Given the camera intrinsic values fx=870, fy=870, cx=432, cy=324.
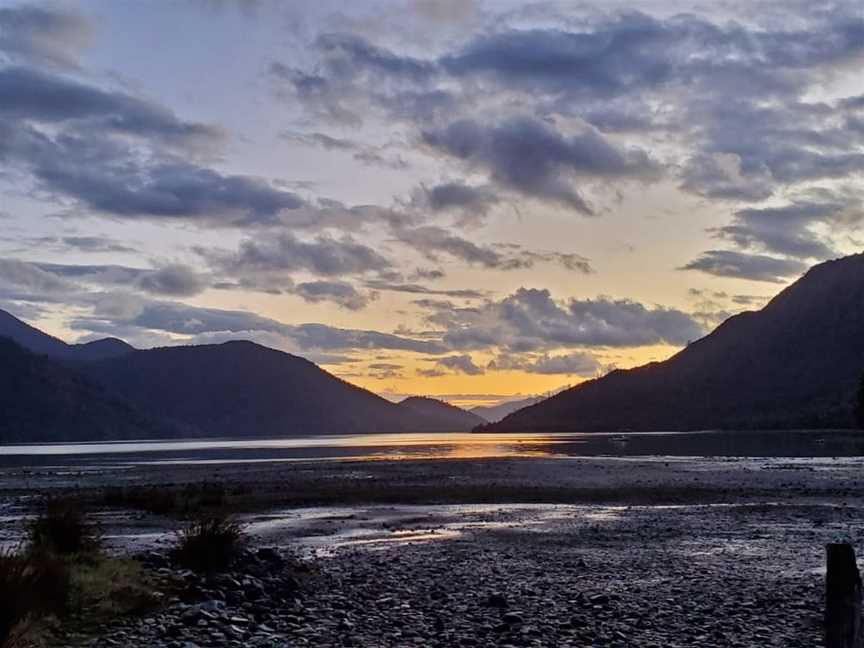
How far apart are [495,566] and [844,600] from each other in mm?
13379

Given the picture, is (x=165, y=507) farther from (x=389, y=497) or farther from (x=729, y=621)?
(x=729, y=621)

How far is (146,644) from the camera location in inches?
505

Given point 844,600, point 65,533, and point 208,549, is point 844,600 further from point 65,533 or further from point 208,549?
point 65,533

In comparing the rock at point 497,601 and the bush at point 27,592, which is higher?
the bush at point 27,592

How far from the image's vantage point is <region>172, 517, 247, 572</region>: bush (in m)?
18.4

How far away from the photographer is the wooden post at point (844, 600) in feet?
31.9

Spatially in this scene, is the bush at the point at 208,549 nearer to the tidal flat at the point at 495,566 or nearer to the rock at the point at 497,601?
the tidal flat at the point at 495,566

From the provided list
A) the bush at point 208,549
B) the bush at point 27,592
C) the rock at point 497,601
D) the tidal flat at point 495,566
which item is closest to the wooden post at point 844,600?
the tidal flat at point 495,566

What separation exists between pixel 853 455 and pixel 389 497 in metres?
61.8

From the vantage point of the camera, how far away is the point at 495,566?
22484 millimetres

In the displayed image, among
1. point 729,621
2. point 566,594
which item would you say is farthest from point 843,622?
point 566,594

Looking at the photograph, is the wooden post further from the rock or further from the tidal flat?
the rock

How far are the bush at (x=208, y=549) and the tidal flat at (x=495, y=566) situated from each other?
51 centimetres

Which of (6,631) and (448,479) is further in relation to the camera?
(448,479)
